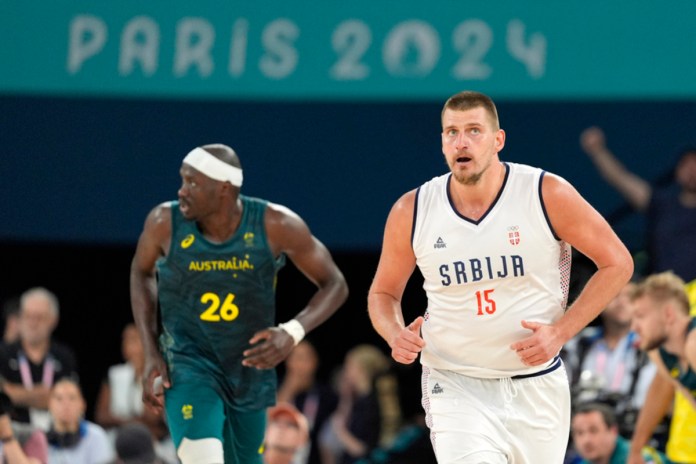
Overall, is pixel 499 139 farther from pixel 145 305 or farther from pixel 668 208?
pixel 668 208

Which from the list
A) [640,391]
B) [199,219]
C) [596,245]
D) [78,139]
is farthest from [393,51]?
[596,245]

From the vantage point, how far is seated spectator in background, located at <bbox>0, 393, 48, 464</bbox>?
7.34 metres

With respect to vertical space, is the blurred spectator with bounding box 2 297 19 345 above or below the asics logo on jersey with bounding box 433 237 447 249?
below

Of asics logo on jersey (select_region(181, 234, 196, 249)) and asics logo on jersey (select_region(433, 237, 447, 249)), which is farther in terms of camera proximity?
asics logo on jersey (select_region(181, 234, 196, 249))

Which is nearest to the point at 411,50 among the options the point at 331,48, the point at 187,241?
the point at 331,48

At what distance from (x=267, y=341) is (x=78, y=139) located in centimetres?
626

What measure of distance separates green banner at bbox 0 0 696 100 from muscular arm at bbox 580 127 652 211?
0.42 metres

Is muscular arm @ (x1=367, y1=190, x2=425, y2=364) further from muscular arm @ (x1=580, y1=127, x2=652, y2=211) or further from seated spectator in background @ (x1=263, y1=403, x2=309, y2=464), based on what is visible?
muscular arm @ (x1=580, y1=127, x2=652, y2=211)

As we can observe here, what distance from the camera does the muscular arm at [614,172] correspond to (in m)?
11.5

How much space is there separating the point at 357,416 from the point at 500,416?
6.42 meters

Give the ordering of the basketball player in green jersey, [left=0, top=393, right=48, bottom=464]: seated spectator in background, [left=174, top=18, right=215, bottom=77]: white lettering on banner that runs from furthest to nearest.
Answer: [left=174, top=18, right=215, bottom=77]: white lettering on banner, [left=0, top=393, right=48, bottom=464]: seated spectator in background, the basketball player in green jersey

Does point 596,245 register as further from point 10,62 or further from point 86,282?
point 86,282

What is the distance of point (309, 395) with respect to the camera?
12359 mm

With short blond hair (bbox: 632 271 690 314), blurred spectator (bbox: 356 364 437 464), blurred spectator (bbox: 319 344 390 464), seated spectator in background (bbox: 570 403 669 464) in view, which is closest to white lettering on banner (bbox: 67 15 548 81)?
blurred spectator (bbox: 319 344 390 464)
